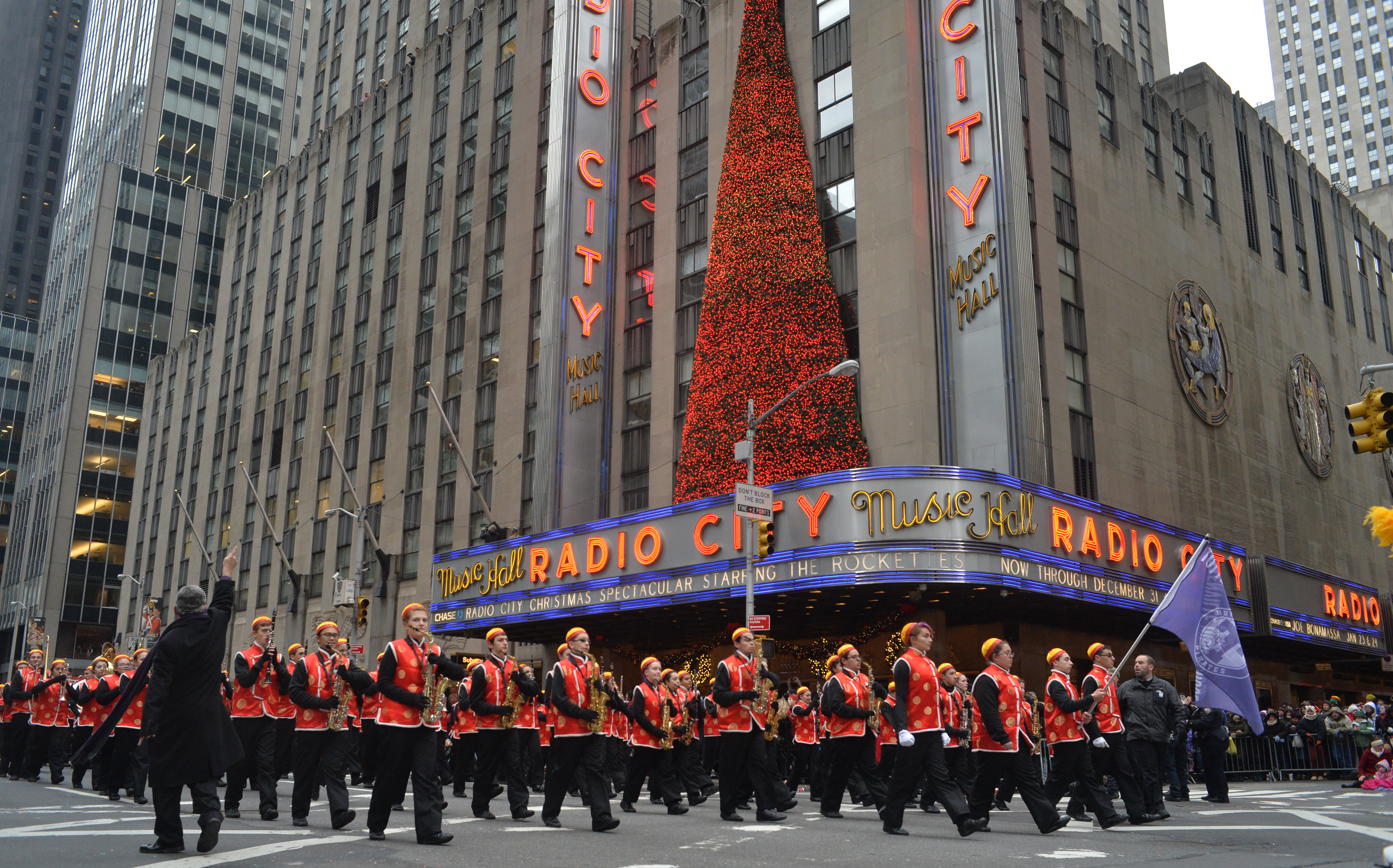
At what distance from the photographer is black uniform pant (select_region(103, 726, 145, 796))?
1592cm

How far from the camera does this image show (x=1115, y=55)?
135 feet

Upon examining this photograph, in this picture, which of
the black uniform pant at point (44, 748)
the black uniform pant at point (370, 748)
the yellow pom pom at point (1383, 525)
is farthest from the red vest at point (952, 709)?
the black uniform pant at point (44, 748)

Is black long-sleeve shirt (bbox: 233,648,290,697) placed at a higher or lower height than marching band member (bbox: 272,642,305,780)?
higher

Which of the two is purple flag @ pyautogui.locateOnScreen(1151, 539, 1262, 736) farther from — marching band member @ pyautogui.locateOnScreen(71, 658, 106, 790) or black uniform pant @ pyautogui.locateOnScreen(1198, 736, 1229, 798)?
marching band member @ pyautogui.locateOnScreen(71, 658, 106, 790)

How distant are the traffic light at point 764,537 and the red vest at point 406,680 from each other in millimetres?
12504

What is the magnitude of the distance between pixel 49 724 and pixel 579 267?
2447 cm

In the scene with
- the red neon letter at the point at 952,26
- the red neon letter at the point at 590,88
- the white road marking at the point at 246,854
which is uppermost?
the red neon letter at the point at 590,88

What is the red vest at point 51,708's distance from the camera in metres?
20.1

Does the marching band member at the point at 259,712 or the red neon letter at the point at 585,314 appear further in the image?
the red neon letter at the point at 585,314

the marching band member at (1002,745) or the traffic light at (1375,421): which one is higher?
the traffic light at (1375,421)

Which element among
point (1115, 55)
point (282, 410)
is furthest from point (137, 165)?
point (1115, 55)

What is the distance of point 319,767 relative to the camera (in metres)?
12.6

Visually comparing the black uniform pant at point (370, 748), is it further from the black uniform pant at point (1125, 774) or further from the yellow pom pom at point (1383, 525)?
the yellow pom pom at point (1383, 525)

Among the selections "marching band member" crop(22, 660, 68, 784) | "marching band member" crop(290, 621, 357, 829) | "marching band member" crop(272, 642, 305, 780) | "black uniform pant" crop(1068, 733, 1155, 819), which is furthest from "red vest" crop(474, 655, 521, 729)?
"marching band member" crop(22, 660, 68, 784)
